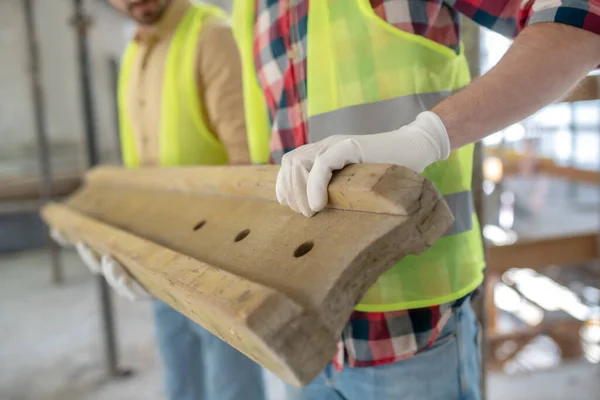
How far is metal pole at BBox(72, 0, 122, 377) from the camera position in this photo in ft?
7.88

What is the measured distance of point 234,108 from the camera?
1.43 m

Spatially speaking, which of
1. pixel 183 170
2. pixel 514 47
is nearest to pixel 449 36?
pixel 514 47

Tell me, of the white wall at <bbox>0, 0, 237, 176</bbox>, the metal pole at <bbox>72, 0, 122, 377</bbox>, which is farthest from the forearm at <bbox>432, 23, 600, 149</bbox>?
the white wall at <bbox>0, 0, 237, 176</bbox>

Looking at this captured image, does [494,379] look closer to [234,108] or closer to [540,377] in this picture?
[540,377]

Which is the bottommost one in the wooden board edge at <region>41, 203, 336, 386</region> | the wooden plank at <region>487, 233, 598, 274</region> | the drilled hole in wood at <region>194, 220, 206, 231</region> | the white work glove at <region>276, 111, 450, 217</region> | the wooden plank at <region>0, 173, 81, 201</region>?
the wooden plank at <region>0, 173, 81, 201</region>

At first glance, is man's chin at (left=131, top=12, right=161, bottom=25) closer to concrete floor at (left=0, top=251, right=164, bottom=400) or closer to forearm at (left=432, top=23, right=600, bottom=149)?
forearm at (left=432, top=23, right=600, bottom=149)

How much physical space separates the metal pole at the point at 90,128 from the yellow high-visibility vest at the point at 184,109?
1.09m

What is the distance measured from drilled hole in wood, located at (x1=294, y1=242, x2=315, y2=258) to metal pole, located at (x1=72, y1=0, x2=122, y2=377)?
6.55ft

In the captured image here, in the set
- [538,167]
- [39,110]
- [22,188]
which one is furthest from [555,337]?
[22,188]

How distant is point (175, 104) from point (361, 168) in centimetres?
103

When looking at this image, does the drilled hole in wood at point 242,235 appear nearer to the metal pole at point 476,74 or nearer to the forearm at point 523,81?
the forearm at point 523,81

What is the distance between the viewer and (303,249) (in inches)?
25.2

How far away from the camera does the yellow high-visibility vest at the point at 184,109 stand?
1.49 metres

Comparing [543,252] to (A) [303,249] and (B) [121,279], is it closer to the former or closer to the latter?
(B) [121,279]
